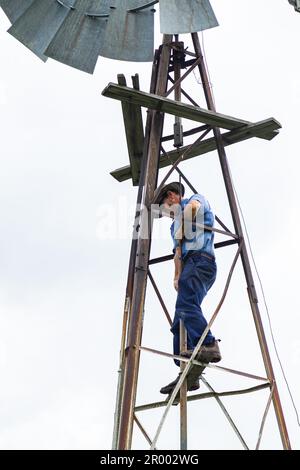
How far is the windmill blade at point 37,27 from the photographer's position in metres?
11.9

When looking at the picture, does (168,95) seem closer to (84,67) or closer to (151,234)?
(84,67)

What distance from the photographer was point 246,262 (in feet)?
37.9

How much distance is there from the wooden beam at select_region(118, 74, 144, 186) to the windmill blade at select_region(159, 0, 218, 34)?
1143 mm

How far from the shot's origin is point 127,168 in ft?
42.1

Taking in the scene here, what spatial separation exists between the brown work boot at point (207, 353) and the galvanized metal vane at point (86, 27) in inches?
147

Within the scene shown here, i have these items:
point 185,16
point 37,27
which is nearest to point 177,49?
point 185,16

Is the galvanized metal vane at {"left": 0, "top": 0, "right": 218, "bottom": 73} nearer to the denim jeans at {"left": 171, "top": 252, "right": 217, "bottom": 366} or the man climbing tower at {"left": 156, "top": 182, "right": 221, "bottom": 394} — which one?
the man climbing tower at {"left": 156, "top": 182, "right": 221, "bottom": 394}

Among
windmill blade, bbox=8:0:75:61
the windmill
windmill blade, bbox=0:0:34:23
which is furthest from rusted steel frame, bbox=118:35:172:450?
windmill blade, bbox=0:0:34:23

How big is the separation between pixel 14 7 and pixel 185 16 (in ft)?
7.25

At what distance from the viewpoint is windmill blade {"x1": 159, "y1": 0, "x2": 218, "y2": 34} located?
37.0 feet

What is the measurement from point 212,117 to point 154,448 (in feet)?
13.4

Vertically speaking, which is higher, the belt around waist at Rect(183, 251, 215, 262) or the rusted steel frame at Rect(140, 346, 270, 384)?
the belt around waist at Rect(183, 251, 215, 262)

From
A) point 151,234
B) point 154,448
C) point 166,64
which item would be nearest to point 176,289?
point 151,234

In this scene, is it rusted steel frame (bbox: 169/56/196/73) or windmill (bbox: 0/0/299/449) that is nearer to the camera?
windmill (bbox: 0/0/299/449)
